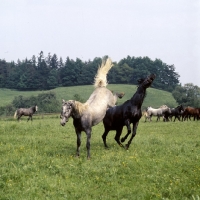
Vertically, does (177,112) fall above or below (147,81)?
below

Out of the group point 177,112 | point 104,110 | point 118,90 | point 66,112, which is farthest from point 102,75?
point 118,90

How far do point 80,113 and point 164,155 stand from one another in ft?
11.9

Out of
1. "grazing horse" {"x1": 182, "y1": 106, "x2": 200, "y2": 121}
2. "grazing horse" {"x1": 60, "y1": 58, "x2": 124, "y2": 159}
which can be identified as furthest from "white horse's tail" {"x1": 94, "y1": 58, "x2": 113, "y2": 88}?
"grazing horse" {"x1": 182, "y1": 106, "x2": 200, "y2": 121}

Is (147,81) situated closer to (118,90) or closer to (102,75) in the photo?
(102,75)

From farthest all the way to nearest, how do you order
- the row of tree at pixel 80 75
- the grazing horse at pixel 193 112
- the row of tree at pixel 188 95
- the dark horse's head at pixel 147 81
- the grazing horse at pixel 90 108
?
the row of tree at pixel 80 75 < the row of tree at pixel 188 95 < the grazing horse at pixel 193 112 < the dark horse's head at pixel 147 81 < the grazing horse at pixel 90 108

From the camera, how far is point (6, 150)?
12383 millimetres

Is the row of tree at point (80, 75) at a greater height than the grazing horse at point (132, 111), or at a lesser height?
greater

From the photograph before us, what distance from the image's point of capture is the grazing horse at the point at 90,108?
1072 centimetres

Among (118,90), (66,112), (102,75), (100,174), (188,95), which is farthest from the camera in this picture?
(118,90)

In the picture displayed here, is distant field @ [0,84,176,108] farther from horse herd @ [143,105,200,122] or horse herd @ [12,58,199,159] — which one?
horse herd @ [12,58,199,159]

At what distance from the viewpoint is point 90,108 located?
38.0 feet

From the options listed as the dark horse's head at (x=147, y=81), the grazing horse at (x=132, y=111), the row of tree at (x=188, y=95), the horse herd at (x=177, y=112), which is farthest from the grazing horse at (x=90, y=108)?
the row of tree at (x=188, y=95)

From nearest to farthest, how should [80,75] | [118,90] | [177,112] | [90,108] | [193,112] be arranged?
[90,108], [193,112], [177,112], [118,90], [80,75]

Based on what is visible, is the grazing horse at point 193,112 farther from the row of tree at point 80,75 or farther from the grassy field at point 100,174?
the row of tree at point 80,75
